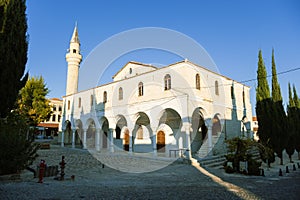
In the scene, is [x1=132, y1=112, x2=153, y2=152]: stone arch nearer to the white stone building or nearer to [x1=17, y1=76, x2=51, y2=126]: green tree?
the white stone building

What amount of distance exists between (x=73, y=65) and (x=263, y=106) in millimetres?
24073

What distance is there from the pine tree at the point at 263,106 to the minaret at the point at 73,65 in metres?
22.4

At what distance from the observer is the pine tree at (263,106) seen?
14273 millimetres

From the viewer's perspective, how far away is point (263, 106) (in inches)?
574

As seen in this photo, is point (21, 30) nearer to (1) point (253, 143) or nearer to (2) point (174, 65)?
(2) point (174, 65)

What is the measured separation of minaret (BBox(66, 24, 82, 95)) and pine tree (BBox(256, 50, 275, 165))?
22.4 meters

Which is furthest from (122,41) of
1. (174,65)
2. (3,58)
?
(3,58)

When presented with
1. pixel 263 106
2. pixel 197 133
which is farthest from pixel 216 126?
pixel 263 106

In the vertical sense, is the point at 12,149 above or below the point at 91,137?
above

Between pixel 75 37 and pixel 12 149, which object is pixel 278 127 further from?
pixel 75 37

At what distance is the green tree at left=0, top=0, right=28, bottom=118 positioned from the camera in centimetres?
810

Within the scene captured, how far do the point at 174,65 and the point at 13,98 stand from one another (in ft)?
33.5

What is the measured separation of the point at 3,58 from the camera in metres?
8.05

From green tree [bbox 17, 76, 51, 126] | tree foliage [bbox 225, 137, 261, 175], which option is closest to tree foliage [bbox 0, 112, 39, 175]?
tree foliage [bbox 225, 137, 261, 175]
